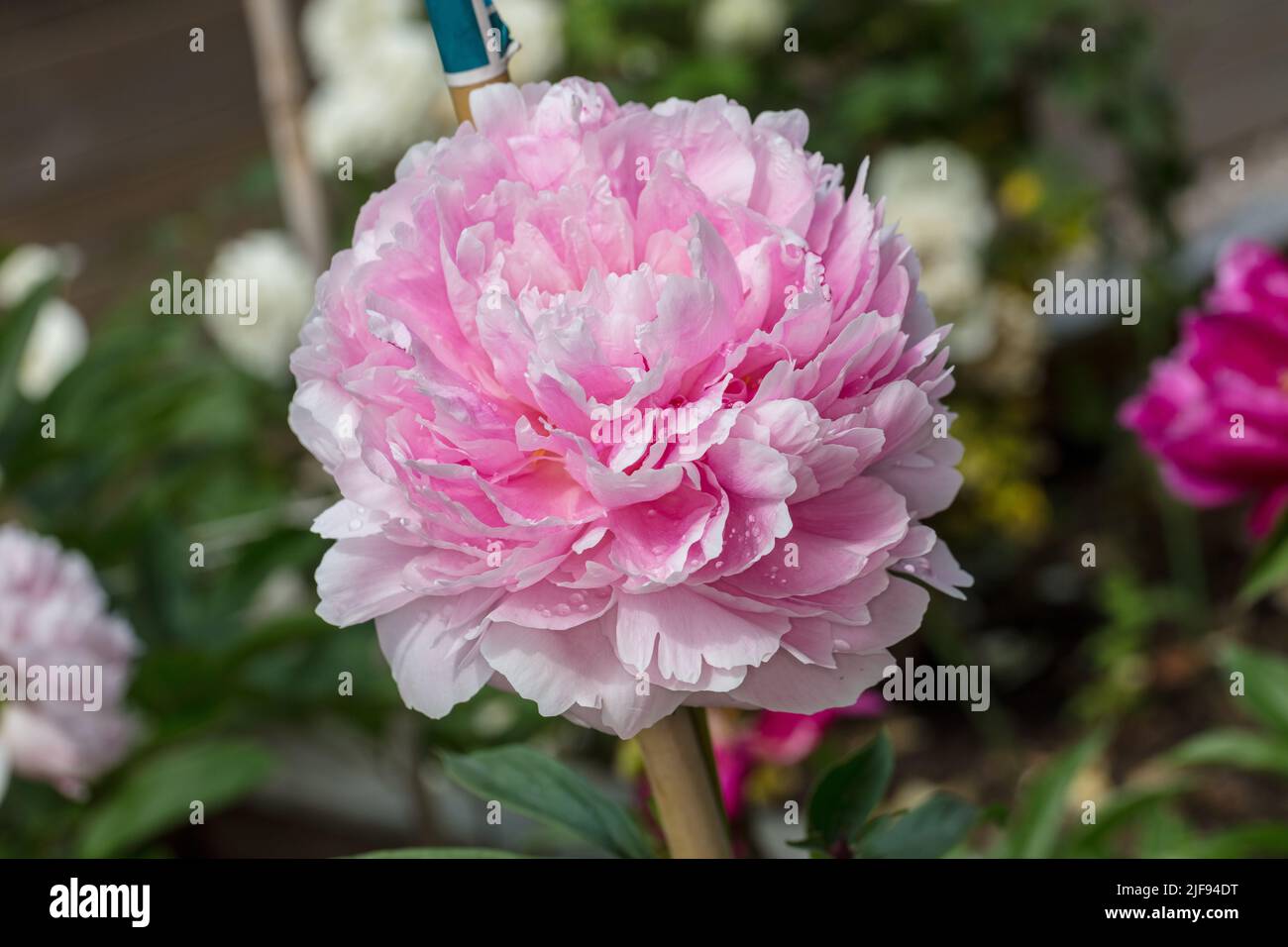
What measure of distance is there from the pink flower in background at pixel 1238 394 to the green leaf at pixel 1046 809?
0.15 metres

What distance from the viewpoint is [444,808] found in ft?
4.18

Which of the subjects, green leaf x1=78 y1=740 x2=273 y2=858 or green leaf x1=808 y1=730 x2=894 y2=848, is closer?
green leaf x1=808 y1=730 x2=894 y2=848

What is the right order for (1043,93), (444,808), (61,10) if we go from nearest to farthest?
(444,808) < (1043,93) < (61,10)

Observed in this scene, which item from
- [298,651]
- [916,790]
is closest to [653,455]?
[298,651]

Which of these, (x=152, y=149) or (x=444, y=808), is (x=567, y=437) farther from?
(x=152, y=149)

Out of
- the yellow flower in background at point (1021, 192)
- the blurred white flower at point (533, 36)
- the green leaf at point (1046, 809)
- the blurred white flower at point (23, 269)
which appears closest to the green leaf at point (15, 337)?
the blurred white flower at point (23, 269)

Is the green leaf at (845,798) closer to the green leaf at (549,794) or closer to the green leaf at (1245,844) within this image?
the green leaf at (549,794)

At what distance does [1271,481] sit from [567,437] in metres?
0.51

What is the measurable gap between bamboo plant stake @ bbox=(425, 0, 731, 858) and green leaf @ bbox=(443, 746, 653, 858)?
0.09ft

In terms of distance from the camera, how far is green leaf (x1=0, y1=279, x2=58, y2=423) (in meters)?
1.18

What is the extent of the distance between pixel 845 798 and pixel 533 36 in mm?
1242

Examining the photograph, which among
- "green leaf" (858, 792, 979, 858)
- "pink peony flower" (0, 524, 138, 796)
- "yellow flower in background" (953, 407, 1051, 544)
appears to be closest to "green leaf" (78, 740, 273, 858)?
"pink peony flower" (0, 524, 138, 796)

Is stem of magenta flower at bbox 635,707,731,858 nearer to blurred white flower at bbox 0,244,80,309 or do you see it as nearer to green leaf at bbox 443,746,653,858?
green leaf at bbox 443,746,653,858

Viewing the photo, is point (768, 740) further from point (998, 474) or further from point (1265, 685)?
point (998, 474)
